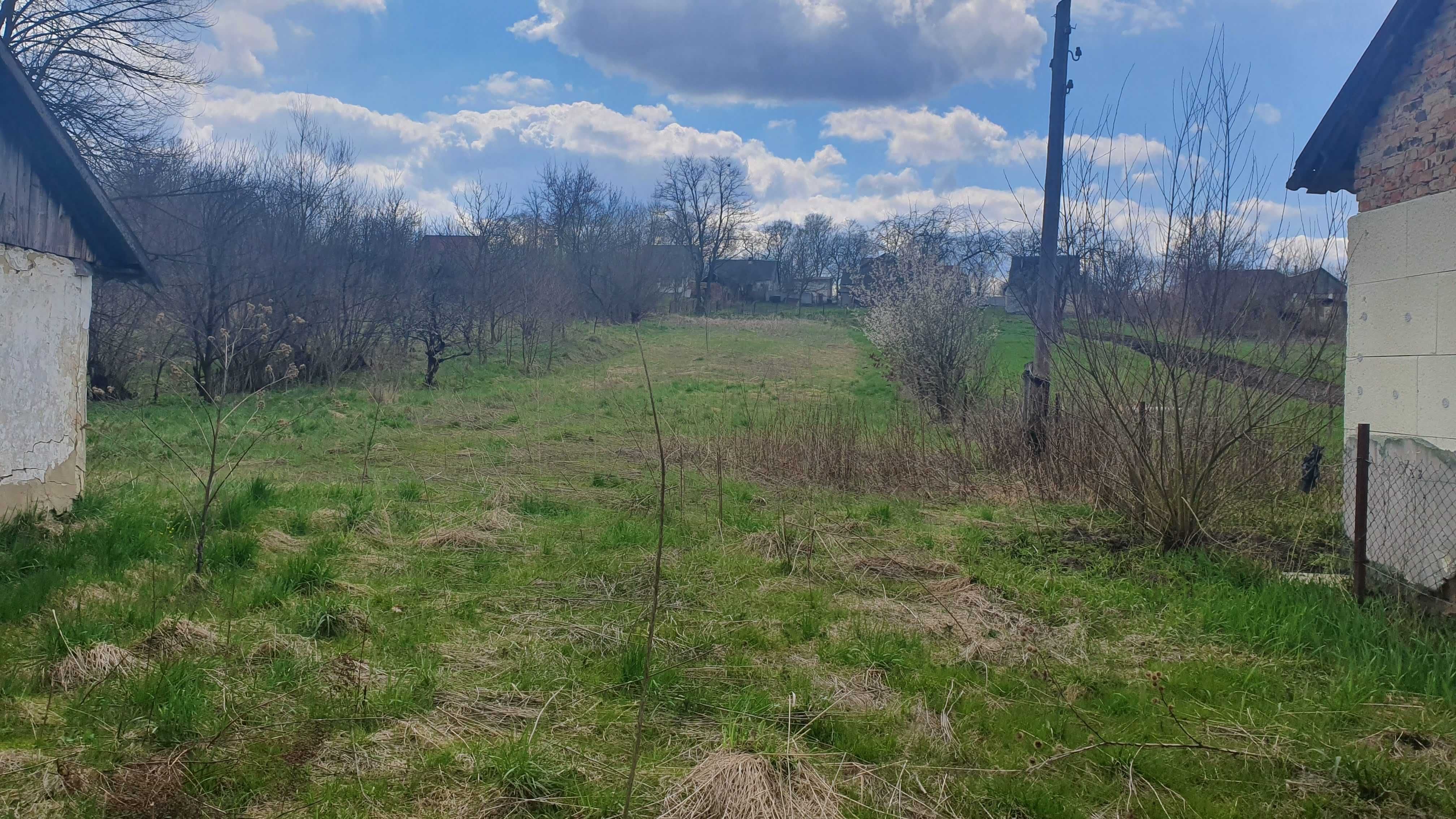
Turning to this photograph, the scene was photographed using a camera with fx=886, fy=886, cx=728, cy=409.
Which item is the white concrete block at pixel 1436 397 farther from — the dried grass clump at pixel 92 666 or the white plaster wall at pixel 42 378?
the white plaster wall at pixel 42 378

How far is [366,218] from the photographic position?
2373 cm

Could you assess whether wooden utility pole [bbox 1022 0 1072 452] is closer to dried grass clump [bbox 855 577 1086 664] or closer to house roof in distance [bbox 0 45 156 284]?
dried grass clump [bbox 855 577 1086 664]

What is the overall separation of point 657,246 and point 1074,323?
43.1 m

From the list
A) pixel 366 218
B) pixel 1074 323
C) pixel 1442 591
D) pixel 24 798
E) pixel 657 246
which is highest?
pixel 657 246

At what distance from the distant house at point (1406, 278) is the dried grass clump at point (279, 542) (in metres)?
7.98

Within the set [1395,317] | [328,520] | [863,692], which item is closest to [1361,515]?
[1395,317]

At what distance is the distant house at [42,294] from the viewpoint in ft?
23.0

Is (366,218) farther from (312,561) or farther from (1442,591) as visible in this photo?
(1442,591)

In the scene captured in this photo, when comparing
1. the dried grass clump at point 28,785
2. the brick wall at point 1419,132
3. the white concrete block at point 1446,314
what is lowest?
the dried grass clump at point 28,785

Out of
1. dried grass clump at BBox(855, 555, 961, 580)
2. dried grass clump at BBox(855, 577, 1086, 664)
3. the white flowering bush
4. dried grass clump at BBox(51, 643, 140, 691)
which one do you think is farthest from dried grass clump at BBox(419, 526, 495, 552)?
the white flowering bush

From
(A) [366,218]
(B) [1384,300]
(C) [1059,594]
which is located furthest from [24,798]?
(A) [366,218]

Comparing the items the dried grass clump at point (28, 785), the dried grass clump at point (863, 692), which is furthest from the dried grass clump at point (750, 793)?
the dried grass clump at point (28, 785)

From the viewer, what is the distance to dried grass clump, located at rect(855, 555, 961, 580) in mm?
6758

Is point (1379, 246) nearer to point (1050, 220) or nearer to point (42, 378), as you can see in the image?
point (1050, 220)
